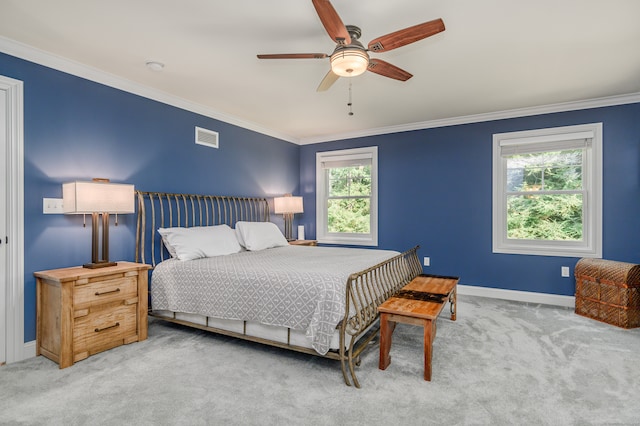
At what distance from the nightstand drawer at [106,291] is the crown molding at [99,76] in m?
1.94

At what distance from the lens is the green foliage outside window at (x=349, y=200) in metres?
5.71

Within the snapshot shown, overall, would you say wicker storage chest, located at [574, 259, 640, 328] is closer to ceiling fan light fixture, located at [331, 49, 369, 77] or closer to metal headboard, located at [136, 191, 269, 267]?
ceiling fan light fixture, located at [331, 49, 369, 77]

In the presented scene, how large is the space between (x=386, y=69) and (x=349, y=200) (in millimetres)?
3455

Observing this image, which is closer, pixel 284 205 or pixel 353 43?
pixel 353 43

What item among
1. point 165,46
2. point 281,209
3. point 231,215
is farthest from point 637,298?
point 165,46

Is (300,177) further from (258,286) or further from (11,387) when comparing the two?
(11,387)

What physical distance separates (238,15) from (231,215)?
281 centimetres

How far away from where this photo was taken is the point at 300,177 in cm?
626

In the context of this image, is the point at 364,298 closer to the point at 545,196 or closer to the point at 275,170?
the point at 545,196

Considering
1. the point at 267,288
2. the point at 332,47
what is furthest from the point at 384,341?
the point at 332,47

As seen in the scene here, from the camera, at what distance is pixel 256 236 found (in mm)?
4219

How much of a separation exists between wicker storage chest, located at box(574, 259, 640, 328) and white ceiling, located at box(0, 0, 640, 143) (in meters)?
1.98

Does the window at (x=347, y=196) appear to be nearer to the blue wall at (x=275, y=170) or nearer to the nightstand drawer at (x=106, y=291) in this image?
the blue wall at (x=275, y=170)

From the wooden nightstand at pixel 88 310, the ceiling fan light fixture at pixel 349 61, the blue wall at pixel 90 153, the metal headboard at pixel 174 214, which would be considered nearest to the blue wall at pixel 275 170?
the blue wall at pixel 90 153
